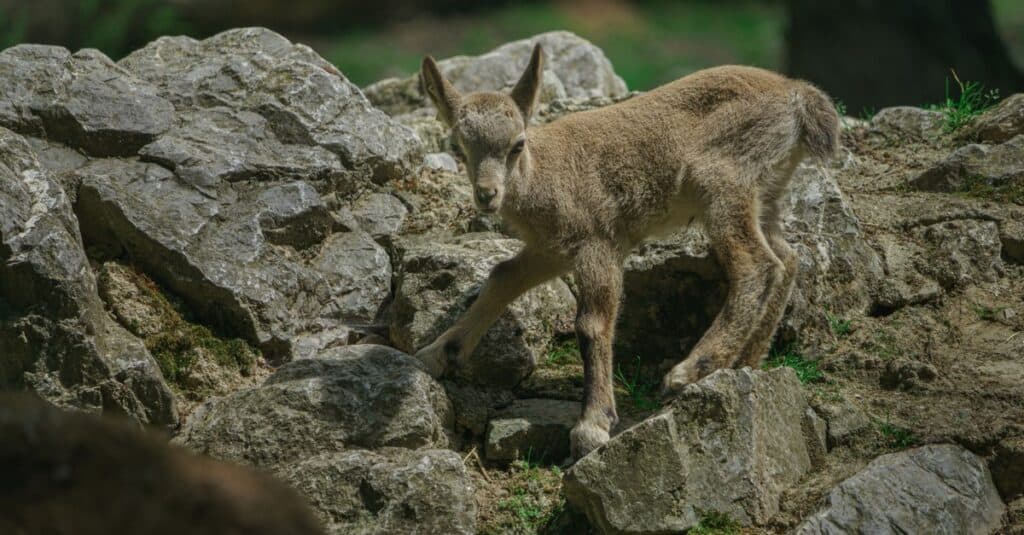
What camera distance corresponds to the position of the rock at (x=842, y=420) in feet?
24.2

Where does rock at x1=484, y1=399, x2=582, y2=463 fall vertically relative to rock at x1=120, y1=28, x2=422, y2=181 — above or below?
below

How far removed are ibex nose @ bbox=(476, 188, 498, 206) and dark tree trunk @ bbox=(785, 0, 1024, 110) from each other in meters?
9.58

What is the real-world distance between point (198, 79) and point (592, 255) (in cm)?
382

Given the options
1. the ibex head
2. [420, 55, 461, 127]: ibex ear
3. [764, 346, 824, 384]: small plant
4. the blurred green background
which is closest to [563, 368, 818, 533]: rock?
[764, 346, 824, 384]: small plant

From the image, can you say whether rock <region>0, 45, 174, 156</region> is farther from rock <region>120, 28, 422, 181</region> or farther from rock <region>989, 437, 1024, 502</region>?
rock <region>989, 437, 1024, 502</region>

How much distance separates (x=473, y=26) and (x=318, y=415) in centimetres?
2166

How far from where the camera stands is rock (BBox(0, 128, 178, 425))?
700 cm

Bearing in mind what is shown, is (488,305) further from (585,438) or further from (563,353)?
(585,438)

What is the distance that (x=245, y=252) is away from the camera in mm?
8297

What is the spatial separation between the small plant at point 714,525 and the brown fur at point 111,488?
3243mm

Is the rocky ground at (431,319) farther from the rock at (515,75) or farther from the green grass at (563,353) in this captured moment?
the rock at (515,75)

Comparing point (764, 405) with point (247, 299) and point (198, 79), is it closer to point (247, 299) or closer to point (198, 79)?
point (247, 299)

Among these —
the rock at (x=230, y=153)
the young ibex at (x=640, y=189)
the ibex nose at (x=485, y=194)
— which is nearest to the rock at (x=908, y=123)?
the young ibex at (x=640, y=189)

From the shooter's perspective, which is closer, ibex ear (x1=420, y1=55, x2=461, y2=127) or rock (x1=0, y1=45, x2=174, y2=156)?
ibex ear (x1=420, y1=55, x2=461, y2=127)
